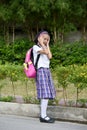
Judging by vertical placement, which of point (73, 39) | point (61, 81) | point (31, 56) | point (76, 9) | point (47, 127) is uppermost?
point (76, 9)

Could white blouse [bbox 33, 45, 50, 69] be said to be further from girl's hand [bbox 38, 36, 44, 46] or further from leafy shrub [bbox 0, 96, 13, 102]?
leafy shrub [bbox 0, 96, 13, 102]

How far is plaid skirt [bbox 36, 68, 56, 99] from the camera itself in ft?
21.7

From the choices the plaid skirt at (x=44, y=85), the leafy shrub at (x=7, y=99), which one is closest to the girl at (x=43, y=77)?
the plaid skirt at (x=44, y=85)

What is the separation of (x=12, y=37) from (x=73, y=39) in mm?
2385

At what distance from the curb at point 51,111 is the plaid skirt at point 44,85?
370mm

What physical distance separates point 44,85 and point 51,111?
0.61m

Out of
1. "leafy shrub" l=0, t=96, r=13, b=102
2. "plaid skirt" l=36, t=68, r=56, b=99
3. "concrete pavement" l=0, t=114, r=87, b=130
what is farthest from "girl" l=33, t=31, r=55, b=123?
"leafy shrub" l=0, t=96, r=13, b=102

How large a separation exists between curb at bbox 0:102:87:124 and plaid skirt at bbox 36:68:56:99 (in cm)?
37

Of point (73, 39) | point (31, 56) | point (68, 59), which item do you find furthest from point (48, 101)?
point (73, 39)

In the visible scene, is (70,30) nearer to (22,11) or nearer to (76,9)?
(76,9)

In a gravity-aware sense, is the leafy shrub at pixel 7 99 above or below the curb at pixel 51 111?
above

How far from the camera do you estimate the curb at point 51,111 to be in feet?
21.9

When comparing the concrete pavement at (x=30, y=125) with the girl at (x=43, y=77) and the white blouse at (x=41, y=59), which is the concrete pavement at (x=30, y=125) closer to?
the girl at (x=43, y=77)

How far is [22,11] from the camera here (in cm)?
1276
